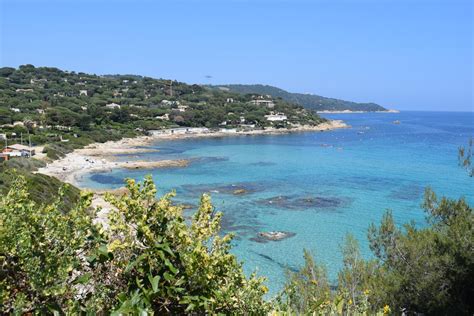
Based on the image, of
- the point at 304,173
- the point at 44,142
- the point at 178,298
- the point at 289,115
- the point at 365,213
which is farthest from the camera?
the point at 289,115

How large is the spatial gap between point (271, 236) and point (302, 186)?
16.4 m

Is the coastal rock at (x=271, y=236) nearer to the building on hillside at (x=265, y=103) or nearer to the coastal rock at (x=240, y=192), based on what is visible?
the coastal rock at (x=240, y=192)

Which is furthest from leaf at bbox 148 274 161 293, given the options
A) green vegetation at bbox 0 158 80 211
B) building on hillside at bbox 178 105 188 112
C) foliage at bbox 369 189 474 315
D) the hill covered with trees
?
building on hillside at bbox 178 105 188 112

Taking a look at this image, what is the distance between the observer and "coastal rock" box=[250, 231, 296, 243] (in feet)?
74.9

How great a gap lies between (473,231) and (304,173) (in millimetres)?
37922

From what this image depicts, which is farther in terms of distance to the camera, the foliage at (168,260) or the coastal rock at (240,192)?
the coastal rock at (240,192)

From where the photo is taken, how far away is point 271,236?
23219 millimetres

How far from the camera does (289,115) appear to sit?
121750 mm

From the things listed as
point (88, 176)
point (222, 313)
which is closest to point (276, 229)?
point (222, 313)

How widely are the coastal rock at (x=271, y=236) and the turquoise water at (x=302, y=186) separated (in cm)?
38

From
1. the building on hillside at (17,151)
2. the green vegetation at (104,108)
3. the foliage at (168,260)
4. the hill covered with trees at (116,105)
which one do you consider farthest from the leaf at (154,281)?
the hill covered with trees at (116,105)

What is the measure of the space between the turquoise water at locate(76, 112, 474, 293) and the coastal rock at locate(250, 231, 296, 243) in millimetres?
382

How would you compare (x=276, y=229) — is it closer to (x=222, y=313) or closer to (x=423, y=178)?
(x=222, y=313)

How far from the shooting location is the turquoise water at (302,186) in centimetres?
2233
